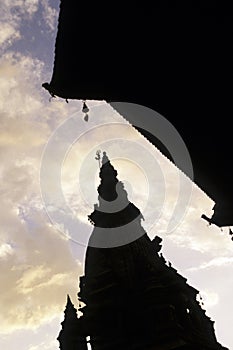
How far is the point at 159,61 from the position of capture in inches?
167

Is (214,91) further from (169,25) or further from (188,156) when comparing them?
(188,156)

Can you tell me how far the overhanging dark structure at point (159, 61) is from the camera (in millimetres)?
3508

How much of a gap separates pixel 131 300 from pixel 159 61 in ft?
80.6

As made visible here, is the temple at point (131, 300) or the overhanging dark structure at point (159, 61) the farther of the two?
the temple at point (131, 300)

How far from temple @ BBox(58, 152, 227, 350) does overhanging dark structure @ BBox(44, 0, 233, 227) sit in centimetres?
2106

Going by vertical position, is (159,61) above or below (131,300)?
below

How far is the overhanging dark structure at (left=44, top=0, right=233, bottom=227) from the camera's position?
3.51m

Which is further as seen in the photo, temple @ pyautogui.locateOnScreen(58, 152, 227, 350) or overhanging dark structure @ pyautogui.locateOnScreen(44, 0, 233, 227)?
temple @ pyautogui.locateOnScreen(58, 152, 227, 350)

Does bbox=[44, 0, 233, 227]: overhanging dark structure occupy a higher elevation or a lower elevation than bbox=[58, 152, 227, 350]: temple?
lower

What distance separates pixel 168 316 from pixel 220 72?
24.0 metres

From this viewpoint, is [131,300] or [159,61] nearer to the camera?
[159,61]

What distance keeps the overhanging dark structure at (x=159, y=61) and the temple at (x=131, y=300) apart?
69.1ft

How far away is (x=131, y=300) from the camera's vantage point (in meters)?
26.9

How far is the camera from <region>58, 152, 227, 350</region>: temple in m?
25.1
